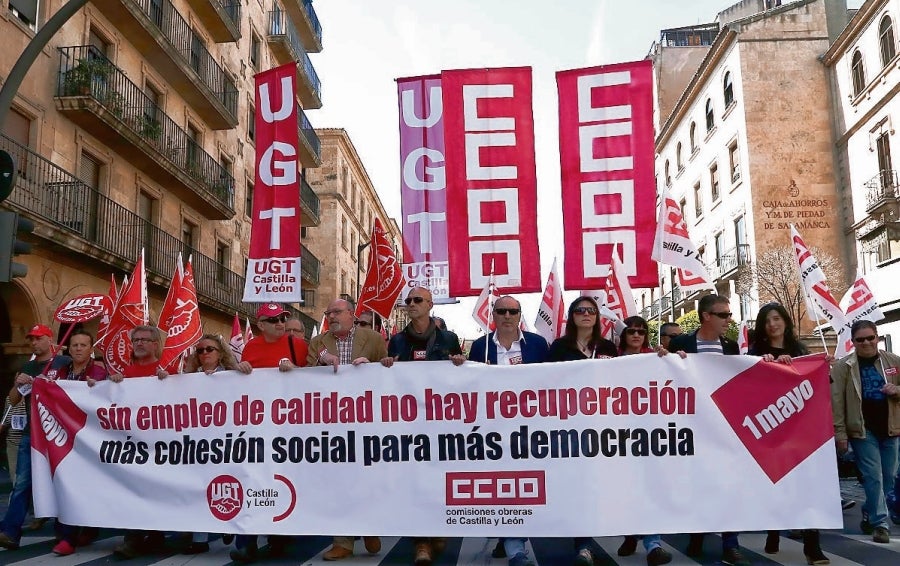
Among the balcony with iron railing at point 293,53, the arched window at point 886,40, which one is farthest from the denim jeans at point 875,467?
the balcony with iron railing at point 293,53

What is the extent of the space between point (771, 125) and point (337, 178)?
22.6 metres

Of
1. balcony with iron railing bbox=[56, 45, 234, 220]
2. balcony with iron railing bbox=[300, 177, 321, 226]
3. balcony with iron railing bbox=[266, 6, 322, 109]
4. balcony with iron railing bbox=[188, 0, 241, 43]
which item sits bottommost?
balcony with iron railing bbox=[56, 45, 234, 220]

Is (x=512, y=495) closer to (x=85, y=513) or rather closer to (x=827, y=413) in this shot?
(x=827, y=413)

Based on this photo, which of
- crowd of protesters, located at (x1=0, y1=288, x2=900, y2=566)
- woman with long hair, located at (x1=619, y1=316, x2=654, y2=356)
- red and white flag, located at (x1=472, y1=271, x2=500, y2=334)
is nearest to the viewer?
crowd of protesters, located at (x1=0, y1=288, x2=900, y2=566)

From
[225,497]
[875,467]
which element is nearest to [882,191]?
[875,467]

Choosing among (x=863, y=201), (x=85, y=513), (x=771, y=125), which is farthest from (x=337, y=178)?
(x=85, y=513)

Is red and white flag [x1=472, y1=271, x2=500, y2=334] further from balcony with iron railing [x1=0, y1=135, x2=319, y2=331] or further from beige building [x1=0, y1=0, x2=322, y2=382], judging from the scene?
balcony with iron railing [x1=0, y1=135, x2=319, y2=331]

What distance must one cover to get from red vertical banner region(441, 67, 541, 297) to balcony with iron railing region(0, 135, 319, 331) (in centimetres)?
804

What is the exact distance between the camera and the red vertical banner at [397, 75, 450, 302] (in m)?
9.50

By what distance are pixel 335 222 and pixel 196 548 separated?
126ft

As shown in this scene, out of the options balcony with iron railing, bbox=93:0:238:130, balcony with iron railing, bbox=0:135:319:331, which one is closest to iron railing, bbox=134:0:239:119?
balcony with iron railing, bbox=93:0:238:130

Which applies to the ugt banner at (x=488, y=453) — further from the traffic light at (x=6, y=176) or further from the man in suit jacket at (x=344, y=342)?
the traffic light at (x=6, y=176)

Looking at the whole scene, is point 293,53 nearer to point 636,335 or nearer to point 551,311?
point 551,311

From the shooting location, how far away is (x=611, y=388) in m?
5.50
